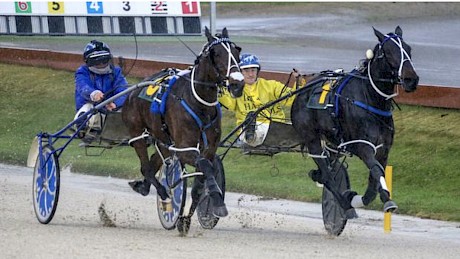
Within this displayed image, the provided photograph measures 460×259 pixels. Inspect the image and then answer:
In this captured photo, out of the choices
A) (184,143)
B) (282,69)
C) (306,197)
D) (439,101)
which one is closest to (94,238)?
(184,143)

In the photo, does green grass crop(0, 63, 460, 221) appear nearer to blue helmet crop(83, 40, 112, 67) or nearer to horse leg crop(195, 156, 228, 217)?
horse leg crop(195, 156, 228, 217)

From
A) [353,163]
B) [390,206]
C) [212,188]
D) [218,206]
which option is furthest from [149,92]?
[353,163]

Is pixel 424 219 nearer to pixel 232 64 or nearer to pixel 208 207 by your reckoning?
pixel 208 207

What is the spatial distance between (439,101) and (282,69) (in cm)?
686

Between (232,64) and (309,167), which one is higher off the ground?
(232,64)

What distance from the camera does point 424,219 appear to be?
1402 cm

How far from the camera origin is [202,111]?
1172 cm

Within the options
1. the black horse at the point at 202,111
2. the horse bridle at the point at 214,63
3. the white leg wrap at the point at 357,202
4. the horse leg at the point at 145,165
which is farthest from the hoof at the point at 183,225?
the white leg wrap at the point at 357,202

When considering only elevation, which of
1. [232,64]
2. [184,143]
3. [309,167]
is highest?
[232,64]

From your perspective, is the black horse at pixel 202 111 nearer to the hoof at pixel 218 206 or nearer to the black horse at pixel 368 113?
the hoof at pixel 218 206

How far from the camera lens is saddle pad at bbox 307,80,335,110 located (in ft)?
40.3

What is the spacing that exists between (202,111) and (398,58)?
1786mm

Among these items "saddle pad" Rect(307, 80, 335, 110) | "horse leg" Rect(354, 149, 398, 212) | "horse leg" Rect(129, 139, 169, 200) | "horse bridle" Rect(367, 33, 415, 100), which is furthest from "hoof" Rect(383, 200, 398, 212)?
"horse leg" Rect(129, 139, 169, 200)

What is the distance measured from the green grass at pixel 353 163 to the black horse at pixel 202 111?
336 cm
